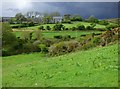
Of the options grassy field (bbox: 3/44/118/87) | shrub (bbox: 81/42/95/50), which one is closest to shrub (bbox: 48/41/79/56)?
shrub (bbox: 81/42/95/50)

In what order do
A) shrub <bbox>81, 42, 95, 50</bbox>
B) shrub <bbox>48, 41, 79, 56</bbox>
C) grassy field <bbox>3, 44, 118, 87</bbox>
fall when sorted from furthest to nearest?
shrub <bbox>48, 41, 79, 56</bbox> → shrub <bbox>81, 42, 95, 50</bbox> → grassy field <bbox>3, 44, 118, 87</bbox>

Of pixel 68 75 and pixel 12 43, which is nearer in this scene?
pixel 68 75

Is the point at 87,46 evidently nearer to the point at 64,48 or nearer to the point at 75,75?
the point at 64,48

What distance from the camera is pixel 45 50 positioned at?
37.8m

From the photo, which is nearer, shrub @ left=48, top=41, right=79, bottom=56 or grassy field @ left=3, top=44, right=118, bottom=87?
grassy field @ left=3, top=44, right=118, bottom=87

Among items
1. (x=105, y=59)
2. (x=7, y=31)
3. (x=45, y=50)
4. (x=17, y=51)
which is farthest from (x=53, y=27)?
(x=105, y=59)

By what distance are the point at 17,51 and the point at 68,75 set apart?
3025 centimetres

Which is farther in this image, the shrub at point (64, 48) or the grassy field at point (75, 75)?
the shrub at point (64, 48)

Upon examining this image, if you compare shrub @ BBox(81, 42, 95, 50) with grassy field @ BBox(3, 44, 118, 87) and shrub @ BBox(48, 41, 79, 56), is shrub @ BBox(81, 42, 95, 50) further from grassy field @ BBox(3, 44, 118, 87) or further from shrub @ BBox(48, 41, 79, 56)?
grassy field @ BBox(3, 44, 118, 87)

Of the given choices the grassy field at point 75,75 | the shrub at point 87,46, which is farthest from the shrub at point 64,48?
the grassy field at point 75,75

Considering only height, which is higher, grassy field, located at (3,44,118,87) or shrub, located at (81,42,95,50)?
grassy field, located at (3,44,118,87)

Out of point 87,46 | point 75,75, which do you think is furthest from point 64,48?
point 75,75

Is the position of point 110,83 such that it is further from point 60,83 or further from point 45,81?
point 45,81

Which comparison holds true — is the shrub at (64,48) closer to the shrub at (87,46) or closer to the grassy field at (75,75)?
the shrub at (87,46)
